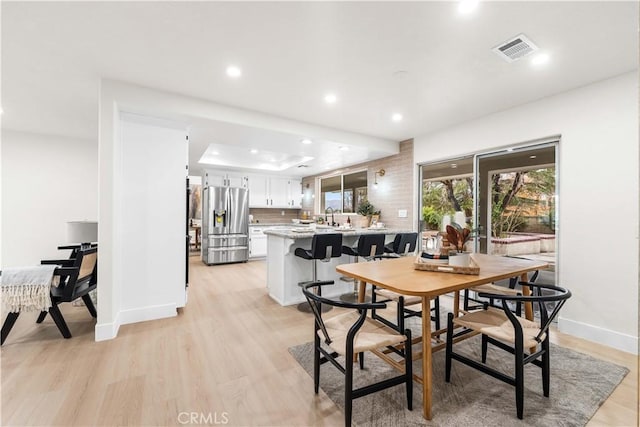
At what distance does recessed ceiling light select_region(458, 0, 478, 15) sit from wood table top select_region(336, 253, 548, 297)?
5.60 ft

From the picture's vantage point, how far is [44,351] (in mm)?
2336

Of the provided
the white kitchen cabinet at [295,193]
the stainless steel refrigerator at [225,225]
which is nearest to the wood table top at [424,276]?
the stainless steel refrigerator at [225,225]

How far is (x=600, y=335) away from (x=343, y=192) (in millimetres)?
4766

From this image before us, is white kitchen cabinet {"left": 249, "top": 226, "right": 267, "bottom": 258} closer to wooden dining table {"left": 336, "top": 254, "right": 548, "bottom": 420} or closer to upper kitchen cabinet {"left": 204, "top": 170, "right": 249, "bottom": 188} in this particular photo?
upper kitchen cabinet {"left": 204, "top": 170, "right": 249, "bottom": 188}

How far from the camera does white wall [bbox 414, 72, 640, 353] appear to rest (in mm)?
2445

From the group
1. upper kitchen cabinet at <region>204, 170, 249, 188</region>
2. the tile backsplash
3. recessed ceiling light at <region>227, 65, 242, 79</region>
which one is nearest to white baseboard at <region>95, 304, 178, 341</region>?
recessed ceiling light at <region>227, 65, 242, 79</region>

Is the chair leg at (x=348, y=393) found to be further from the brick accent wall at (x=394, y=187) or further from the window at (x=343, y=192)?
the window at (x=343, y=192)

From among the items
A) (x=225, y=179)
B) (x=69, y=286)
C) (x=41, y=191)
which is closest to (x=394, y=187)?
(x=225, y=179)

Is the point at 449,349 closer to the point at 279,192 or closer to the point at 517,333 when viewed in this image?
the point at 517,333

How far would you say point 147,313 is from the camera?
3.02 meters

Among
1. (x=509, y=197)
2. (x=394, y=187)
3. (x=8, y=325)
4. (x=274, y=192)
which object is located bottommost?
(x=8, y=325)

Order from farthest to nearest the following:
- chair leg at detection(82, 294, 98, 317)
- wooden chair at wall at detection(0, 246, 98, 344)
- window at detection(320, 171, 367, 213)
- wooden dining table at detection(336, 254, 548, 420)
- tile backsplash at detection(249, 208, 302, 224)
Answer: tile backsplash at detection(249, 208, 302, 224), window at detection(320, 171, 367, 213), chair leg at detection(82, 294, 98, 317), wooden chair at wall at detection(0, 246, 98, 344), wooden dining table at detection(336, 254, 548, 420)

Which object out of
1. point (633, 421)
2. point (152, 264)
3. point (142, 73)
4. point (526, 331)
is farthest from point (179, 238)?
point (633, 421)

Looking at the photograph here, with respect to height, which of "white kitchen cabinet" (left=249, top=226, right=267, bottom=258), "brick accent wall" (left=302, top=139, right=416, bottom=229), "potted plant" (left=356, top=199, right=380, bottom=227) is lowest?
"white kitchen cabinet" (left=249, top=226, right=267, bottom=258)
